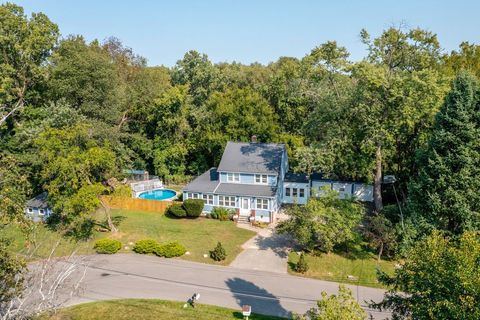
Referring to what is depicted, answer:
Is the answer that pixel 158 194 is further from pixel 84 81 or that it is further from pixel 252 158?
pixel 84 81

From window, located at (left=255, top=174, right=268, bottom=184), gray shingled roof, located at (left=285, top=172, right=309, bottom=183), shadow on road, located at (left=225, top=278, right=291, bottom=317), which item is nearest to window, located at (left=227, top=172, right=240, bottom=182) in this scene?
window, located at (left=255, top=174, right=268, bottom=184)

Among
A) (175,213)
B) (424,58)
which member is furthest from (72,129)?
(424,58)

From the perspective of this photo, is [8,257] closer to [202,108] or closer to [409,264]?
[409,264]

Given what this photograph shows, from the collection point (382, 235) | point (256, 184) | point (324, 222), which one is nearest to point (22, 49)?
point (256, 184)

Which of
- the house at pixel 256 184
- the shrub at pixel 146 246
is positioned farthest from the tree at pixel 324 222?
the shrub at pixel 146 246

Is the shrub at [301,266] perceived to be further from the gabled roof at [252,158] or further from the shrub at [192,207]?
the shrub at [192,207]

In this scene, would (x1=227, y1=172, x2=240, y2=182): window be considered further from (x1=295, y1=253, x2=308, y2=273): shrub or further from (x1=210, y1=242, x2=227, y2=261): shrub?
(x1=295, y1=253, x2=308, y2=273): shrub
